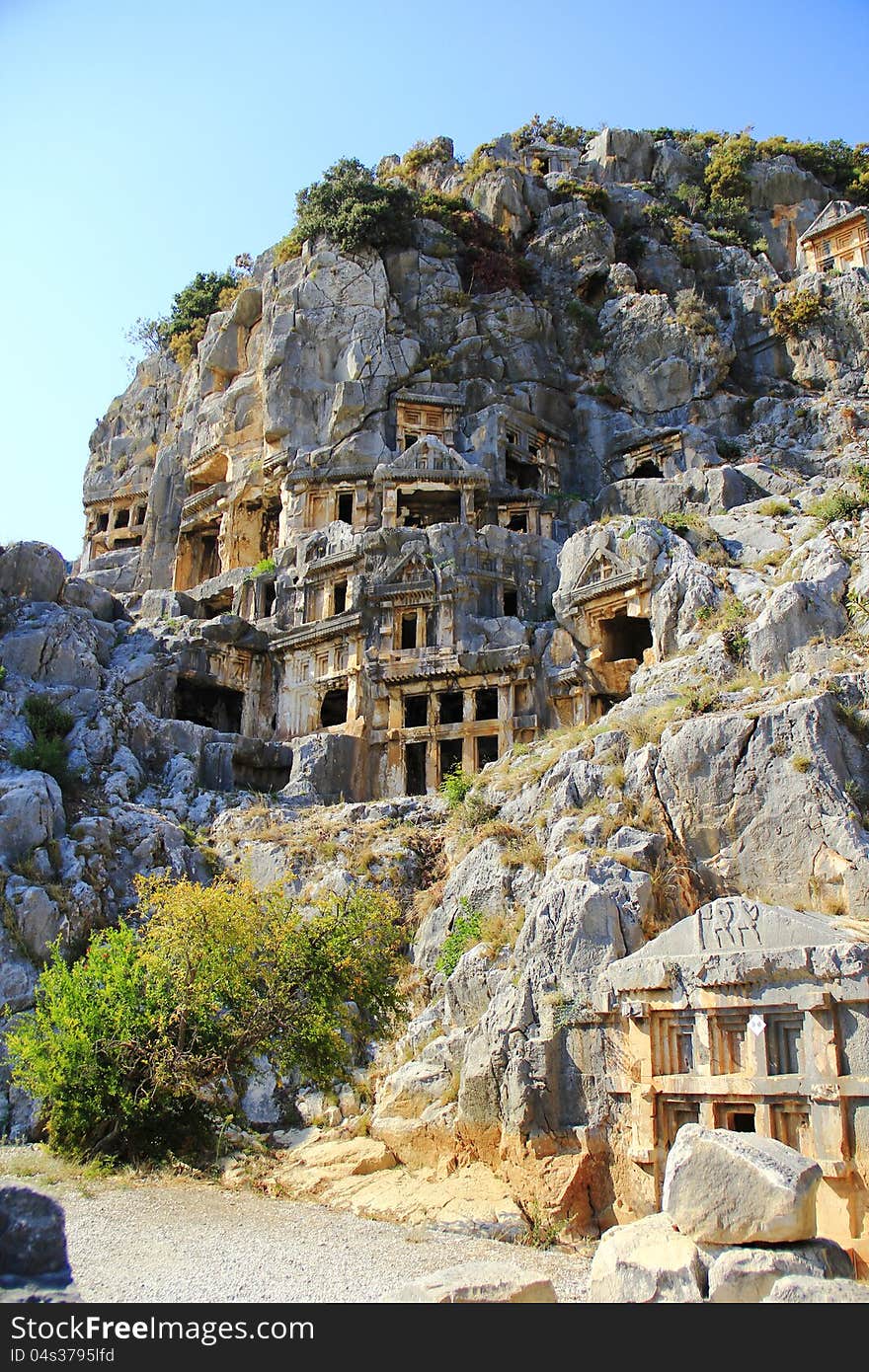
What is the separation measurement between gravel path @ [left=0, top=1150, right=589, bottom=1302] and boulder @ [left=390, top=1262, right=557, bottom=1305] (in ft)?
1.04

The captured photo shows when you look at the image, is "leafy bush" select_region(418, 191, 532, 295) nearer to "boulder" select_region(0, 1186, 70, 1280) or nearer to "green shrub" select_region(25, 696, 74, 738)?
"green shrub" select_region(25, 696, 74, 738)

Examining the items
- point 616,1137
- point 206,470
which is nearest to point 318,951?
point 616,1137

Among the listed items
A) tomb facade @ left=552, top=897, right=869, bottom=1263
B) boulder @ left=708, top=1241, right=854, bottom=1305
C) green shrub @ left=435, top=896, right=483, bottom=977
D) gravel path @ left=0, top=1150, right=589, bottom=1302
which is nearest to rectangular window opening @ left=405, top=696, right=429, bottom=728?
green shrub @ left=435, top=896, right=483, bottom=977

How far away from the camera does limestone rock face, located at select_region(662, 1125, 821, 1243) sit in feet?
33.4

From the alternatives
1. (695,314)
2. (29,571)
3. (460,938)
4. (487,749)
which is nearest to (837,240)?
(695,314)

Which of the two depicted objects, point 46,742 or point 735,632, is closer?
point 735,632

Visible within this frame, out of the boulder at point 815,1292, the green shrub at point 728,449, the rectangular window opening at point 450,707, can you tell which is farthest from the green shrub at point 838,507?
the boulder at point 815,1292

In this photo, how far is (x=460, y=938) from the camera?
21.4m

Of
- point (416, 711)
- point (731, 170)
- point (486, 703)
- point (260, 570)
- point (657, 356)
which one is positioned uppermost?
point (731, 170)

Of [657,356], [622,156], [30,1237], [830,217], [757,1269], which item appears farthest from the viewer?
[622,156]

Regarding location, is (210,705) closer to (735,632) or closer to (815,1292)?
(735,632)

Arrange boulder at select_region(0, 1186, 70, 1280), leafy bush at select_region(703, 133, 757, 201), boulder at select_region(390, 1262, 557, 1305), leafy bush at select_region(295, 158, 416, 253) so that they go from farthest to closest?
leafy bush at select_region(703, 133, 757, 201), leafy bush at select_region(295, 158, 416, 253), boulder at select_region(0, 1186, 70, 1280), boulder at select_region(390, 1262, 557, 1305)

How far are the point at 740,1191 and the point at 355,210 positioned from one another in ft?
179

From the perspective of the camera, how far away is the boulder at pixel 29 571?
37844mm
